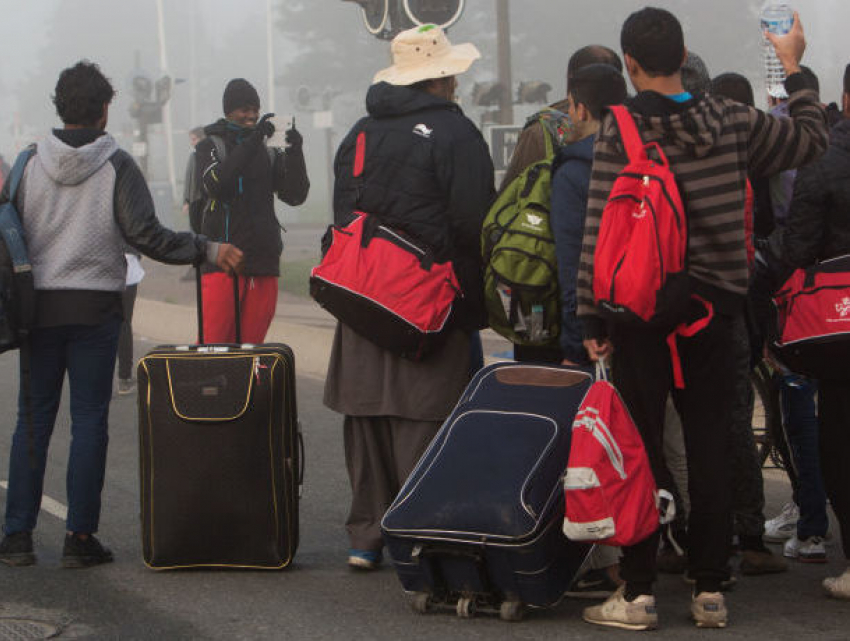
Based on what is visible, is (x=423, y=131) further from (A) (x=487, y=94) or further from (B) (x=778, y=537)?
(A) (x=487, y=94)

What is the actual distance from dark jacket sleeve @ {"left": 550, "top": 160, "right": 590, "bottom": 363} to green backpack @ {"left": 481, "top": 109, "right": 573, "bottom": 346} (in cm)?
8

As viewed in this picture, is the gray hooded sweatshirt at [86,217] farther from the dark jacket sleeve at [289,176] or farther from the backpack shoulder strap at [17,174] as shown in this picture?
the dark jacket sleeve at [289,176]

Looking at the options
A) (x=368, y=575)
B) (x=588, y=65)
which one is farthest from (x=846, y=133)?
→ (x=368, y=575)

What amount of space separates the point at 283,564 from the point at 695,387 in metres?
1.80

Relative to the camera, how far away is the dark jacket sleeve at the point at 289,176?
8.97m

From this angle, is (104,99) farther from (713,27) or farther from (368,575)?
(713,27)

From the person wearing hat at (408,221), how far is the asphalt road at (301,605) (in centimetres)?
40

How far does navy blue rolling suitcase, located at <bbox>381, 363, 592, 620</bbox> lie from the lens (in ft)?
16.7

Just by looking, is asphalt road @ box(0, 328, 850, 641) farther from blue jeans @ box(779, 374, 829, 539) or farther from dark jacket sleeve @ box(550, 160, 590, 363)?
dark jacket sleeve @ box(550, 160, 590, 363)

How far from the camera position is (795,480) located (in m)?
6.43

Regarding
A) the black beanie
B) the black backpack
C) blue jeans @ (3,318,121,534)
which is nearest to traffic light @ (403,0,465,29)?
the black beanie

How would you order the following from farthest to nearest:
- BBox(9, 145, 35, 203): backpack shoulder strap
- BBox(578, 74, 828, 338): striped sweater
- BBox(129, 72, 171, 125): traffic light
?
BBox(129, 72, 171, 125): traffic light → BBox(9, 145, 35, 203): backpack shoulder strap → BBox(578, 74, 828, 338): striped sweater

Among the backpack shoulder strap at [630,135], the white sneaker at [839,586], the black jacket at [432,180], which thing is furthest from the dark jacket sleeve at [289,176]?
the white sneaker at [839,586]

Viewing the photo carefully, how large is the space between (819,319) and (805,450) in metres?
0.93
